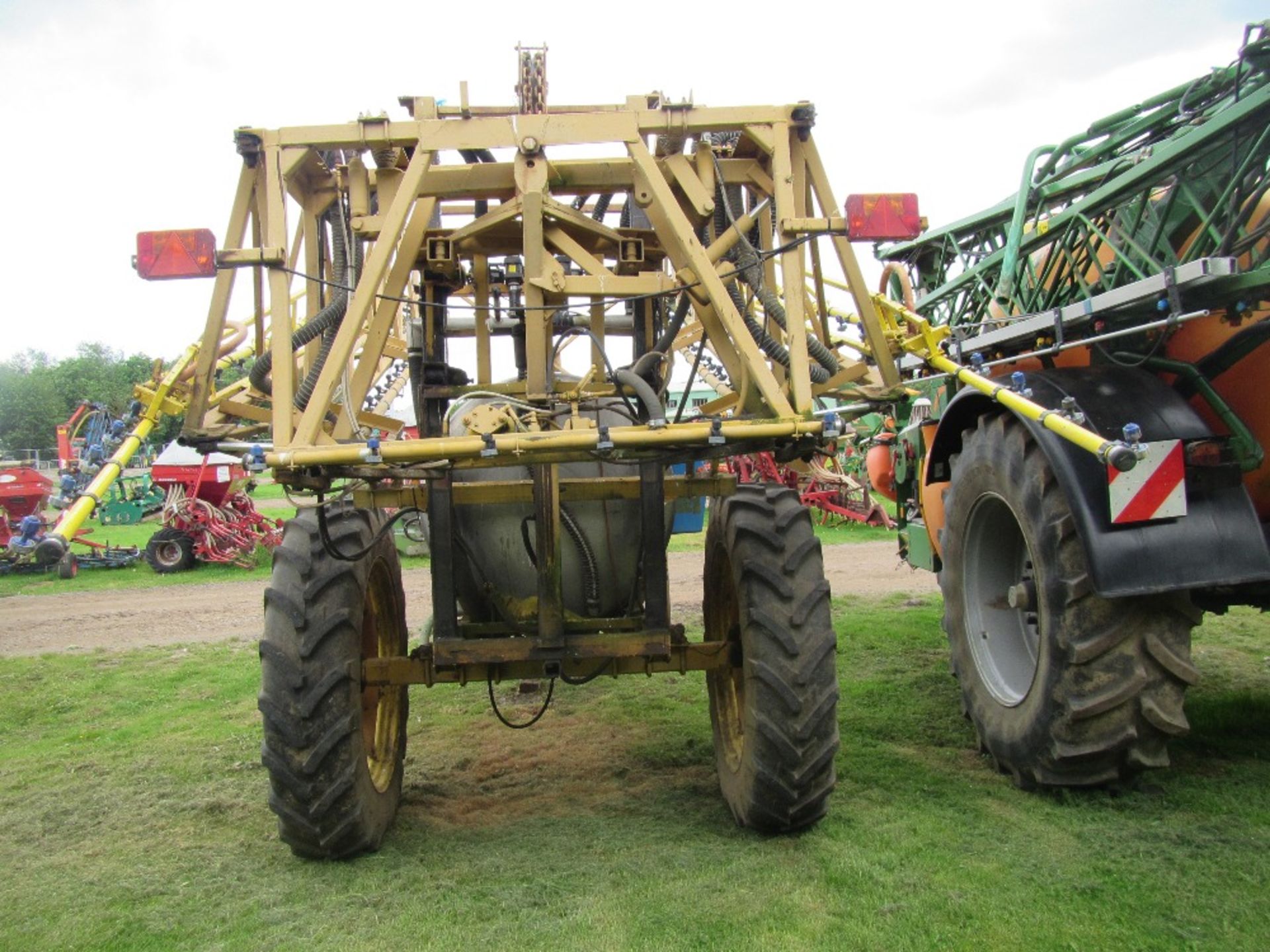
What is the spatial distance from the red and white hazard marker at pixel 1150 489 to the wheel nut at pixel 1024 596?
71 cm

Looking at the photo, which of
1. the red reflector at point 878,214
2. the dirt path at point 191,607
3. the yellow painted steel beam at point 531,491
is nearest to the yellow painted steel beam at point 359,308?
the yellow painted steel beam at point 531,491

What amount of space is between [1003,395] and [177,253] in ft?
10.1

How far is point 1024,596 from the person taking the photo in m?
4.18

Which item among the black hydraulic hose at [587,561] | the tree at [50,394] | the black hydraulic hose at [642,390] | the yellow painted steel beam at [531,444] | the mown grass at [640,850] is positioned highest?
the tree at [50,394]

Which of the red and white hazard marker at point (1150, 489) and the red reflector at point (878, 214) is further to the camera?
the red reflector at point (878, 214)

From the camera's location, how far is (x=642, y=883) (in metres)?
3.41

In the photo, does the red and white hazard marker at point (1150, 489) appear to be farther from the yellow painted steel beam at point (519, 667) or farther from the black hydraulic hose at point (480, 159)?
the black hydraulic hose at point (480, 159)

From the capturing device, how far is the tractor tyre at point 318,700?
362cm

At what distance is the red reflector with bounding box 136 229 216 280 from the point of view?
3.63 metres

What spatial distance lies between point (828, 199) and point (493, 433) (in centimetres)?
162

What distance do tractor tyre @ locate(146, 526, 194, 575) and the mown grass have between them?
9.18 m

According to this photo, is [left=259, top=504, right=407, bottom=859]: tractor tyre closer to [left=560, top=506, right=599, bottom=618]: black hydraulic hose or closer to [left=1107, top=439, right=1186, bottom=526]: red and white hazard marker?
[left=560, top=506, right=599, bottom=618]: black hydraulic hose

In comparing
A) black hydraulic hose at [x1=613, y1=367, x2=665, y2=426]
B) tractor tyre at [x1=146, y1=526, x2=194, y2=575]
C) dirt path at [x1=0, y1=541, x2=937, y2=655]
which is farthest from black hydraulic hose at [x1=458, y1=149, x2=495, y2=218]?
tractor tyre at [x1=146, y1=526, x2=194, y2=575]

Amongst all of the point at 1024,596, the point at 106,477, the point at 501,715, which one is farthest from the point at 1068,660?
the point at 106,477
